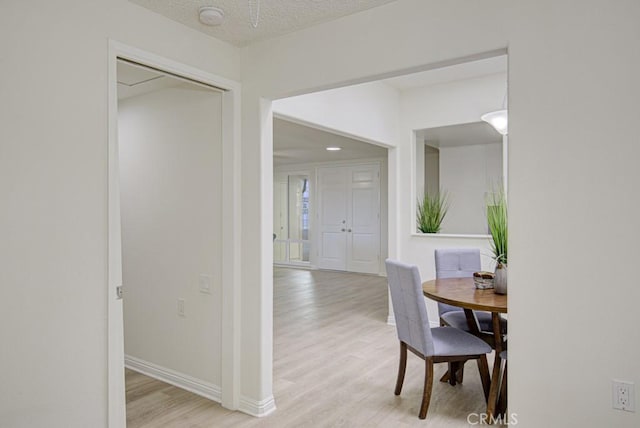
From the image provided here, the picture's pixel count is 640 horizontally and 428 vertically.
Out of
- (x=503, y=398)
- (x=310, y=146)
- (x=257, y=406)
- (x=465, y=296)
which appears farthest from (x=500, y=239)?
(x=310, y=146)

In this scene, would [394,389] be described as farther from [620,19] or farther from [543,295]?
[620,19]

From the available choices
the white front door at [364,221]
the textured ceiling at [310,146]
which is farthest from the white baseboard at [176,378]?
the white front door at [364,221]

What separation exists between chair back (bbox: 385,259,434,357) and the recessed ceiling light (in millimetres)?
1873

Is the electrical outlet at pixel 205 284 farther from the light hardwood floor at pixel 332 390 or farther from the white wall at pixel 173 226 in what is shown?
the light hardwood floor at pixel 332 390

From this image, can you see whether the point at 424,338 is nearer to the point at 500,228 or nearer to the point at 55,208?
the point at 500,228

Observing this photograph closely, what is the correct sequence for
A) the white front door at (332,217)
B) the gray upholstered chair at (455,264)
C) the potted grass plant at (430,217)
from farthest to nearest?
the white front door at (332,217) → the potted grass plant at (430,217) → the gray upholstered chair at (455,264)

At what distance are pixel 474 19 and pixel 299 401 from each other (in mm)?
2593

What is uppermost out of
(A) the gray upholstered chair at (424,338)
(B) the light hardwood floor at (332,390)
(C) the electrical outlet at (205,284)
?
(C) the electrical outlet at (205,284)

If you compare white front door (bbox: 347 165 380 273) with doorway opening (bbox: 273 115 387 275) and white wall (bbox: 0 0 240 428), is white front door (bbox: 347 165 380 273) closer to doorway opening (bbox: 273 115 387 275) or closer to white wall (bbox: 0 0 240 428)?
doorway opening (bbox: 273 115 387 275)

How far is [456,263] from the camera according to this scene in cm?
389

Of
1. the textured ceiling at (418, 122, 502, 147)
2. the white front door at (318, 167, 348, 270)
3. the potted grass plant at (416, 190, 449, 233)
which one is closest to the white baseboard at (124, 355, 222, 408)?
the potted grass plant at (416, 190, 449, 233)

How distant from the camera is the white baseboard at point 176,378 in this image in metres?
3.04

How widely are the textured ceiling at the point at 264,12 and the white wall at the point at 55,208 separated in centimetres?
29

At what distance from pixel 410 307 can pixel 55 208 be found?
2.10 m
